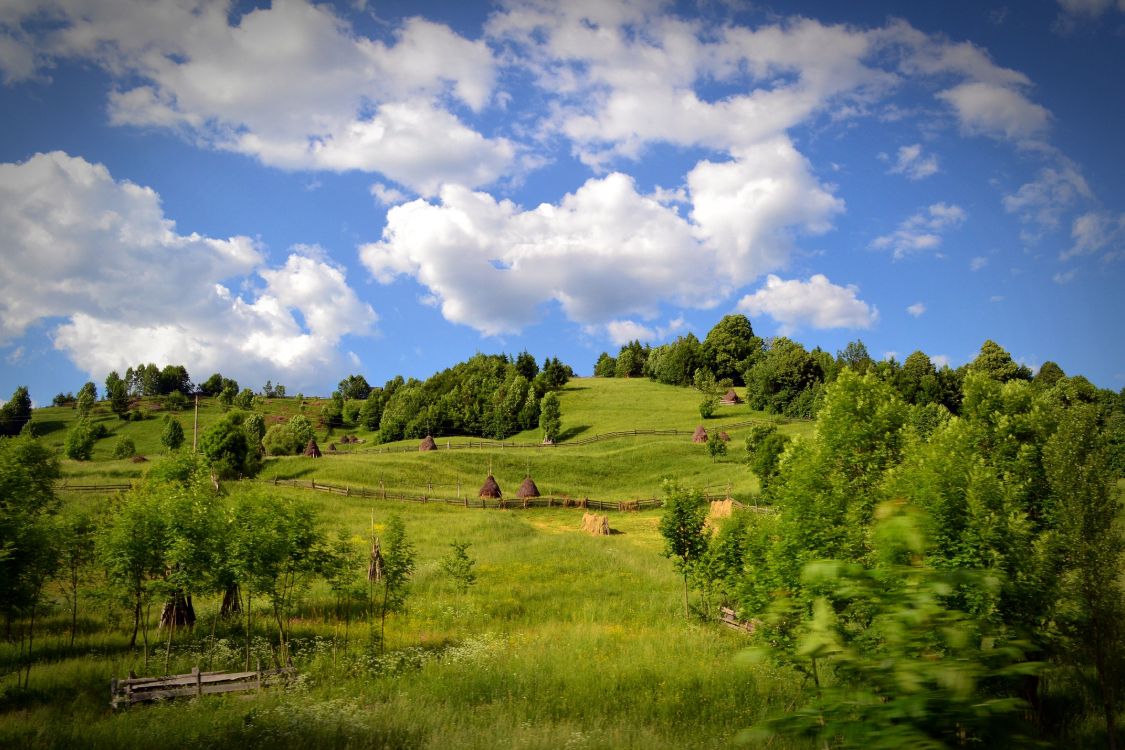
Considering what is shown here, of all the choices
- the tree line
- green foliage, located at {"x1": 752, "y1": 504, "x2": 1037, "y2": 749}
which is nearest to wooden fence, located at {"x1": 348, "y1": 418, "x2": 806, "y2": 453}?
the tree line

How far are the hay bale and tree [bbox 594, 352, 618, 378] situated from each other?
9889 centimetres

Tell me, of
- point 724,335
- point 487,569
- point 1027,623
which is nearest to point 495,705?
point 1027,623

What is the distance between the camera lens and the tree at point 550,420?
8675cm

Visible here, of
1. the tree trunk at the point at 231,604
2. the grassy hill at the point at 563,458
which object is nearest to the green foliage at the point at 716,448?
the grassy hill at the point at 563,458

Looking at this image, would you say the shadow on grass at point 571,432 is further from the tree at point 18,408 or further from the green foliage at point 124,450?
the tree at point 18,408

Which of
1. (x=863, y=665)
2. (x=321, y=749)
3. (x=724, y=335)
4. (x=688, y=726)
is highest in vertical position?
(x=724, y=335)

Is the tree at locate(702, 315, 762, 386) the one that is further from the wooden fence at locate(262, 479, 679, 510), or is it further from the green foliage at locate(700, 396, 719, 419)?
the wooden fence at locate(262, 479, 679, 510)

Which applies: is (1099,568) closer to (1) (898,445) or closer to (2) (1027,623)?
(2) (1027,623)

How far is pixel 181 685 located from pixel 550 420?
71.4 meters

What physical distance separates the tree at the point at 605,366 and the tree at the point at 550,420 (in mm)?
60468

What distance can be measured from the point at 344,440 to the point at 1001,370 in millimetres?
100503

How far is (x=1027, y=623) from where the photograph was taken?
15.1m

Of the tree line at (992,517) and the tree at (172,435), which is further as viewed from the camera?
the tree at (172,435)

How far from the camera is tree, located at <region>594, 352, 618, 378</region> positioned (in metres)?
149
